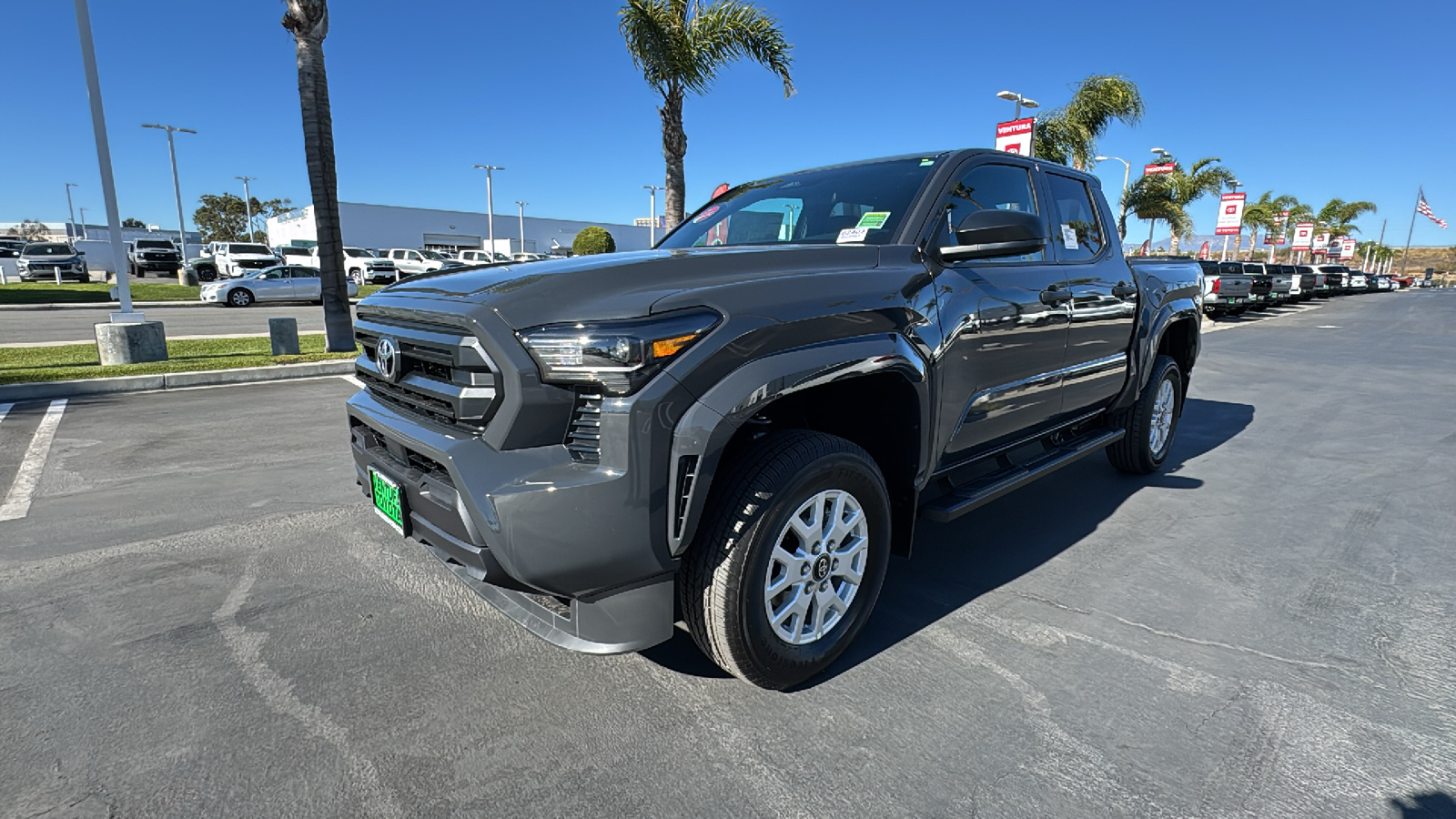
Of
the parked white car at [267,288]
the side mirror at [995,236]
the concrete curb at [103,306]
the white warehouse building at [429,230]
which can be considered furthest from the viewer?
the white warehouse building at [429,230]

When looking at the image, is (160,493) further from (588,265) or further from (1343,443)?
(1343,443)

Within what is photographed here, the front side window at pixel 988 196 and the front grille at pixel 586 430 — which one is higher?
the front side window at pixel 988 196

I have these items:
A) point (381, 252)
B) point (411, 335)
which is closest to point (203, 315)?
point (411, 335)

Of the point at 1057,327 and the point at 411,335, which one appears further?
the point at 1057,327

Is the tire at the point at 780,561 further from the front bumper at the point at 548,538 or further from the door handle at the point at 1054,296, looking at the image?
the door handle at the point at 1054,296

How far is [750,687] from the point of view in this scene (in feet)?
8.50

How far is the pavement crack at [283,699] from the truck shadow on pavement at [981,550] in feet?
3.26

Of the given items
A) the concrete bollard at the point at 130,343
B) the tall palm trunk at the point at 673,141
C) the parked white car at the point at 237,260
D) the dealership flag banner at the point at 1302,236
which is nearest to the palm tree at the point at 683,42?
the tall palm trunk at the point at 673,141

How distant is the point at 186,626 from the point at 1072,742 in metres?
3.24

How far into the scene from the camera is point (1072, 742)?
2287 mm

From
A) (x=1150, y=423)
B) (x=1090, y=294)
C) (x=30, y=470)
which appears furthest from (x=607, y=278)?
(x=30, y=470)

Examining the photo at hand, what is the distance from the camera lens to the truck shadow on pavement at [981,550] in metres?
2.86

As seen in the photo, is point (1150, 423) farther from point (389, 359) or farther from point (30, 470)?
point (30, 470)

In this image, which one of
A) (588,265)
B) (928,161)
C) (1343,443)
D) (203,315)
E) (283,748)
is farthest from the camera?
(203,315)
